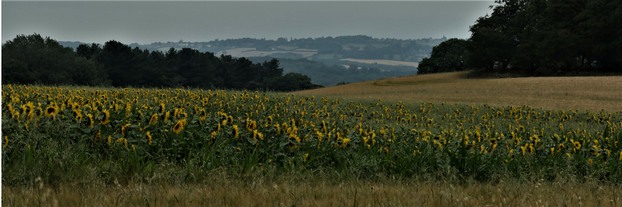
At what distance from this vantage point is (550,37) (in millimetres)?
56281

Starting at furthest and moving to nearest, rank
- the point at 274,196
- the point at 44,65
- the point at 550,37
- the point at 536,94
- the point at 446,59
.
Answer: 1. the point at 446,59
2. the point at 44,65
3. the point at 550,37
4. the point at 536,94
5. the point at 274,196

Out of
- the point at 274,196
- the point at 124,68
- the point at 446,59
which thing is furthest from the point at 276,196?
the point at 124,68

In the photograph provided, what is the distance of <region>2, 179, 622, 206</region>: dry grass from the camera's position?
424 cm

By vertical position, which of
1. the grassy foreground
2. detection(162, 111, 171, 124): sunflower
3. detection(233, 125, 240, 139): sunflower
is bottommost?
the grassy foreground

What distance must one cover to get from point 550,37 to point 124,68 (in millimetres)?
65047

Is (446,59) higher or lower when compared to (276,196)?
higher

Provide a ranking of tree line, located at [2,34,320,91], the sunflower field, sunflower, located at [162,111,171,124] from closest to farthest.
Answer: the sunflower field → sunflower, located at [162,111,171,124] → tree line, located at [2,34,320,91]

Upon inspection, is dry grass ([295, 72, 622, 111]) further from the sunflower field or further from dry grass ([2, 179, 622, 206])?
dry grass ([2, 179, 622, 206])

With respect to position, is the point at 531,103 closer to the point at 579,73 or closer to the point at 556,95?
the point at 556,95

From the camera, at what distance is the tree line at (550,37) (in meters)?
55.4

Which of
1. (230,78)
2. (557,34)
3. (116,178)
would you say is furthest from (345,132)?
(230,78)

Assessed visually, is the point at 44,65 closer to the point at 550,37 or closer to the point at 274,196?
the point at 550,37

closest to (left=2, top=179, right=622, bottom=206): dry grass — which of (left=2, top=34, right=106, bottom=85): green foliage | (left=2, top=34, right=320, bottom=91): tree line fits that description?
(left=2, top=34, right=320, bottom=91): tree line

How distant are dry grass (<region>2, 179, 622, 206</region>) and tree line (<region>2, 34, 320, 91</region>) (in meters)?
41.0
